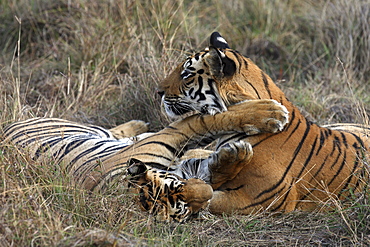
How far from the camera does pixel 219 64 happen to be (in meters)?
3.04

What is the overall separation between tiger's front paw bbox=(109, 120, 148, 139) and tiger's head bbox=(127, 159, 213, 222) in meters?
1.43

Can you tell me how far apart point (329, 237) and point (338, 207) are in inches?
7.2

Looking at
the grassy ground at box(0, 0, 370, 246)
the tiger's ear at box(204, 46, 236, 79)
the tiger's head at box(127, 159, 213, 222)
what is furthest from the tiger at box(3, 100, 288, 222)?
the tiger's ear at box(204, 46, 236, 79)

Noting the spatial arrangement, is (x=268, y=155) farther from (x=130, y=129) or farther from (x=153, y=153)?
(x=130, y=129)

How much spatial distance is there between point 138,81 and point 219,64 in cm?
162

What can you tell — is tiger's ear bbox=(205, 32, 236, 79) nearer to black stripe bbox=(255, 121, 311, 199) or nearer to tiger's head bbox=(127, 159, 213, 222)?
black stripe bbox=(255, 121, 311, 199)

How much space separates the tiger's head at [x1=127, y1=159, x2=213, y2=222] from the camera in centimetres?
274

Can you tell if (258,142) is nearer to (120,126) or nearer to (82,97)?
(120,126)

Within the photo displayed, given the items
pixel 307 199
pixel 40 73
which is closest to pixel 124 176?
pixel 307 199

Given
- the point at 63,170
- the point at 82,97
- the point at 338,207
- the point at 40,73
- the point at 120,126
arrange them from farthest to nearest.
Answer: the point at 40,73
the point at 82,97
the point at 120,126
the point at 63,170
the point at 338,207

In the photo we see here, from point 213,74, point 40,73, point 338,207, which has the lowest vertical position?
point 40,73

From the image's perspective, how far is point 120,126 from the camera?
4.30 metres

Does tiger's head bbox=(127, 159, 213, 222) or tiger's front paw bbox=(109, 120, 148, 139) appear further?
tiger's front paw bbox=(109, 120, 148, 139)

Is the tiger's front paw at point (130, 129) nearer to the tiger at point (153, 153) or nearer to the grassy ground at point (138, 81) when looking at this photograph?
the grassy ground at point (138, 81)
